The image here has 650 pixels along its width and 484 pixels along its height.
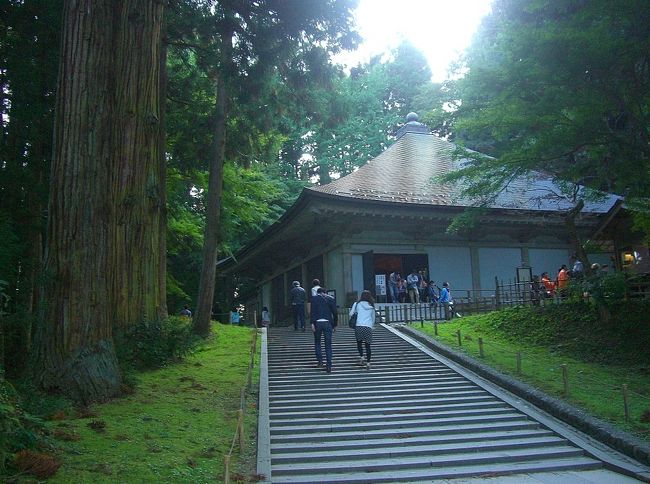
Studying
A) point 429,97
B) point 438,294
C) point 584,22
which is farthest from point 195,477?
point 429,97

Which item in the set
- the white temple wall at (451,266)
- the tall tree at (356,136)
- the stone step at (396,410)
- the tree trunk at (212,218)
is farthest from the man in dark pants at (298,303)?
the tall tree at (356,136)

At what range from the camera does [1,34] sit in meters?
12.3

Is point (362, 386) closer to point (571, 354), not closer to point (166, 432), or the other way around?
point (166, 432)

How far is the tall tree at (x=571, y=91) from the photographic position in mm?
10266

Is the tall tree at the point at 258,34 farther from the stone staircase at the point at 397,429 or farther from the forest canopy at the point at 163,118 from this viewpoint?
the stone staircase at the point at 397,429

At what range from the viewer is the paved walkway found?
723 cm

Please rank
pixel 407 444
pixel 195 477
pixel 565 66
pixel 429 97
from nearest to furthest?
pixel 195 477 < pixel 407 444 < pixel 565 66 < pixel 429 97

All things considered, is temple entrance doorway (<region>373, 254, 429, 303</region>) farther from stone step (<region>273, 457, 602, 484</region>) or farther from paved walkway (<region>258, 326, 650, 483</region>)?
stone step (<region>273, 457, 602, 484</region>)

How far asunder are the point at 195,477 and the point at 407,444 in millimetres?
3287

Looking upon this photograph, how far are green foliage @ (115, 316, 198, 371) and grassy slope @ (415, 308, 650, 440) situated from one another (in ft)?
20.7

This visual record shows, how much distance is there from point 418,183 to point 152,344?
1271 centimetres

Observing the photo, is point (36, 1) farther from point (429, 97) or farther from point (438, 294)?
point (429, 97)

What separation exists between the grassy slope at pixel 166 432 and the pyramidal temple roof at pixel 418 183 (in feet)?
29.1

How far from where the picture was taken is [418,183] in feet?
70.9
